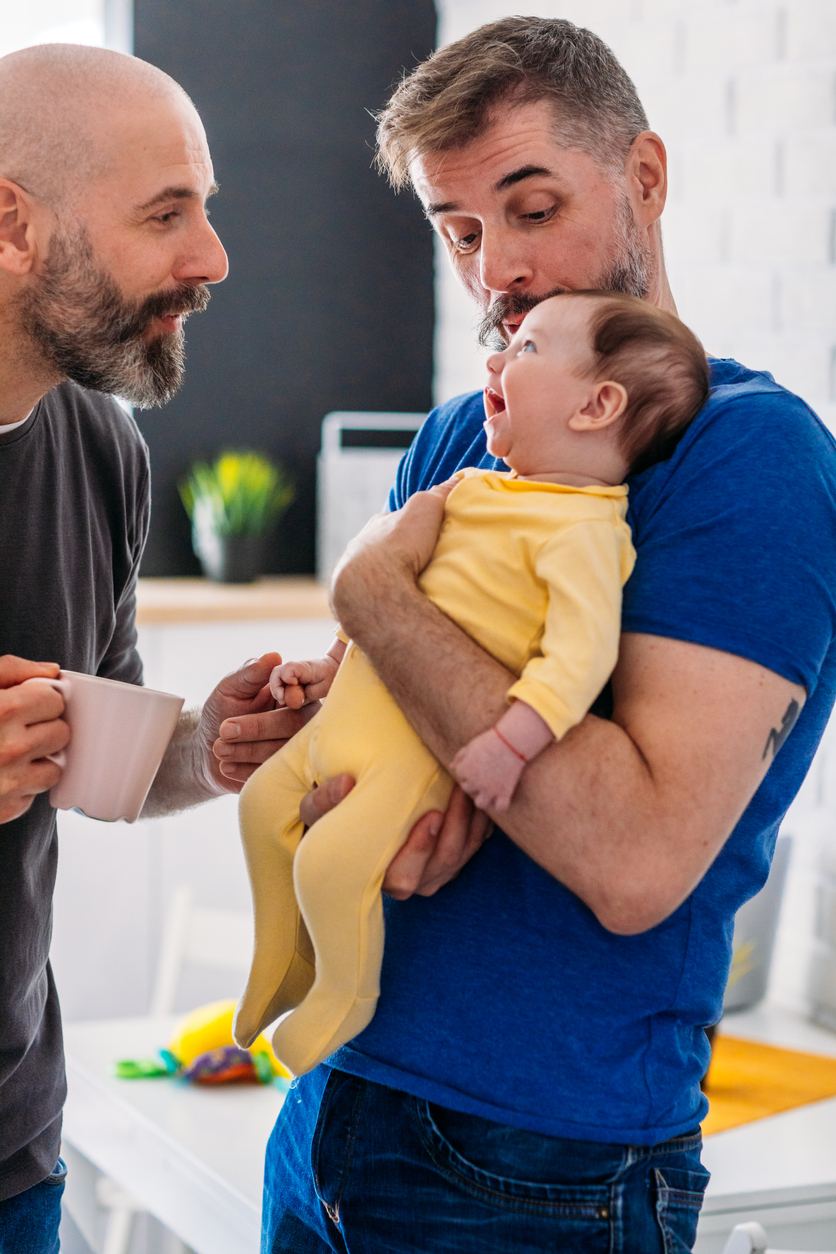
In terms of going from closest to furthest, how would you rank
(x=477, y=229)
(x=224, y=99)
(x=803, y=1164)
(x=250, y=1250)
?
1. (x=477, y=229)
2. (x=250, y=1250)
3. (x=803, y=1164)
4. (x=224, y=99)

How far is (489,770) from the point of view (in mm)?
926

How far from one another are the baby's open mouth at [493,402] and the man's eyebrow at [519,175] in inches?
7.8

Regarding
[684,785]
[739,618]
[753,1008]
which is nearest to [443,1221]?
[684,785]

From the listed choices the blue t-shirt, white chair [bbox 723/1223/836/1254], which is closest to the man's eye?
the blue t-shirt

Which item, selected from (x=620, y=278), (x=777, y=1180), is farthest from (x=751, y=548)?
(x=777, y=1180)

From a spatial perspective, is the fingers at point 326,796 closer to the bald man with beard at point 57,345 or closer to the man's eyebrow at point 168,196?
the bald man with beard at point 57,345

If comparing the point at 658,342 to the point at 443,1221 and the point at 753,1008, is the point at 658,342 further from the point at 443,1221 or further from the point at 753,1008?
the point at 753,1008

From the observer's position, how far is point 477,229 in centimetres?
122

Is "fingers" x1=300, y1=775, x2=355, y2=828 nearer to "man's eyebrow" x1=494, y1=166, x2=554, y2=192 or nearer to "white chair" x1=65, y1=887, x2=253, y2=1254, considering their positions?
"man's eyebrow" x1=494, y1=166, x2=554, y2=192

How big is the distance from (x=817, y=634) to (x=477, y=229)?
21.0 inches

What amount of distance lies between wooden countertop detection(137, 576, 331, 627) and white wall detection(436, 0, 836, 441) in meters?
1.24

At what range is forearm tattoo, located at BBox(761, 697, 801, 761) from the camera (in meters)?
0.93

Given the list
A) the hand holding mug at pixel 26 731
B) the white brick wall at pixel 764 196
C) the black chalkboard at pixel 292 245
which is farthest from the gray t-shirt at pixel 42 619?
the black chalkboard at pixel 292 245

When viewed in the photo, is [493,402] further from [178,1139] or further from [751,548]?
[178,1139]
